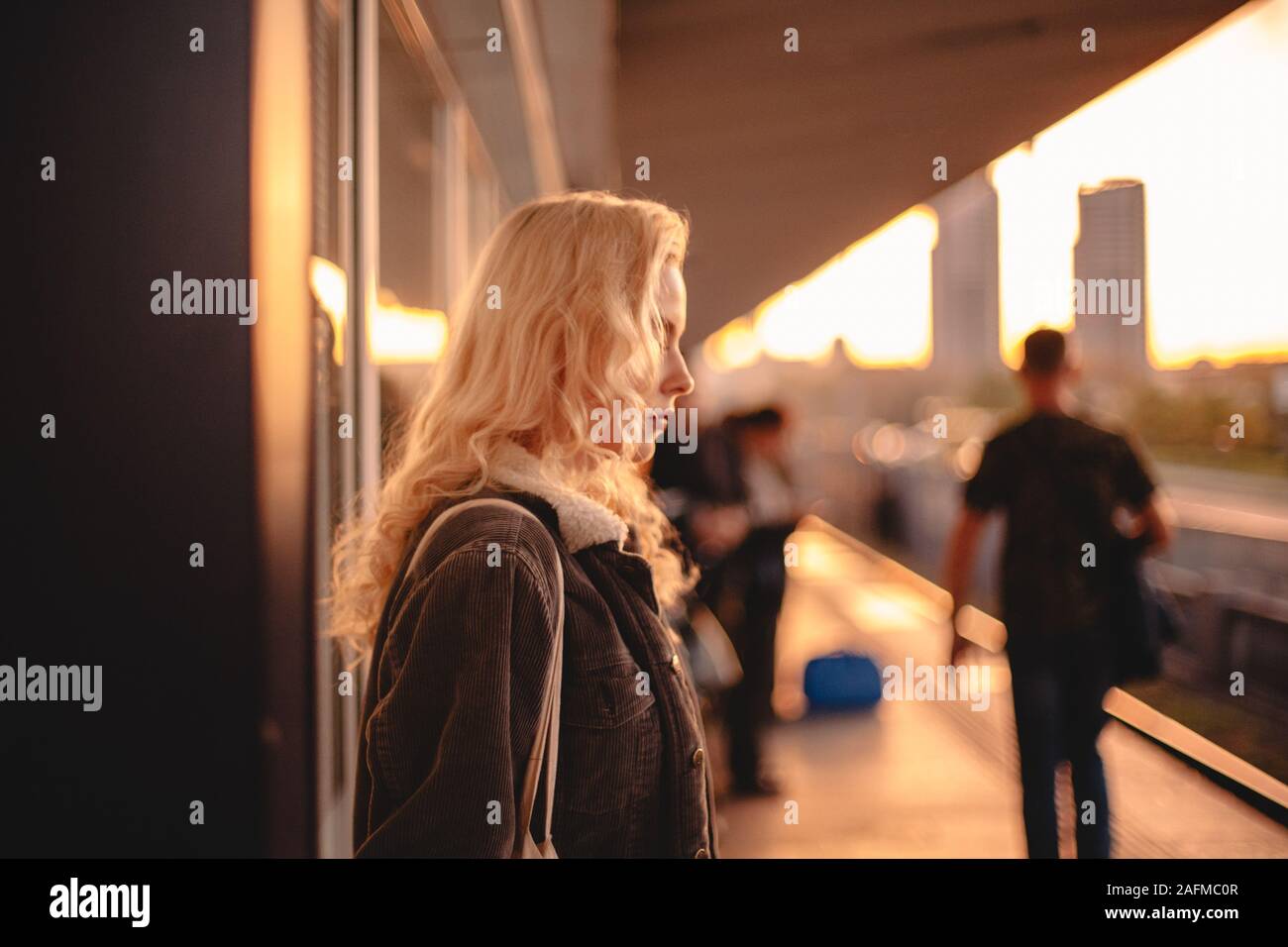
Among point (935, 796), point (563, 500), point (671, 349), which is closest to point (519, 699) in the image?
point (563, 500)

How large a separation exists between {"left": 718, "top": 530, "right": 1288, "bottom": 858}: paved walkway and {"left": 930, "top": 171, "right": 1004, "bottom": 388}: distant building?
9111 millimetres

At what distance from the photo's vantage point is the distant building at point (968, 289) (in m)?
22.3

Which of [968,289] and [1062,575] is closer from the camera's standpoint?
[1062,575]

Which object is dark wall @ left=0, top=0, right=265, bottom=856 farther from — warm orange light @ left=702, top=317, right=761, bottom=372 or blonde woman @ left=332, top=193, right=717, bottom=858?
warm orange light @ left=702, top=317, right=761, bottom=372

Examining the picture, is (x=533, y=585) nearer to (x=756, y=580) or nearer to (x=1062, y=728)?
(x=1062, y=728)

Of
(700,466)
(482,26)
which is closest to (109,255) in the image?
(482,26)

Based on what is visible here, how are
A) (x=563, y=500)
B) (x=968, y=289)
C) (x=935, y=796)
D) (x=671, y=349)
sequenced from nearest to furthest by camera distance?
1. (x=563, y=500)
2. (x=671, y=349)
3. (x=935, y=796)
4. (x=968, y=289)

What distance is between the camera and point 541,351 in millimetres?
1311

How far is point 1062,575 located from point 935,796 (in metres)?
2.26

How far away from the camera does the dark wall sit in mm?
1377

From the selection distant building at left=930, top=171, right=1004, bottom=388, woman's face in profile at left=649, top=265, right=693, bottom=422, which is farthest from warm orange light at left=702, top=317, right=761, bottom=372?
woman's face in profile at left=649, top=265, right=693, bottom=422

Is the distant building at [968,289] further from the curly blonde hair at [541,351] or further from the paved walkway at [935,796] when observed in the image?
the curly blonde hair at [541,351]

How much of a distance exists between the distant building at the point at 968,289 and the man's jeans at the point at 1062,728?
11667 mm

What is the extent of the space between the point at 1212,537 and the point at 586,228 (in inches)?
361
